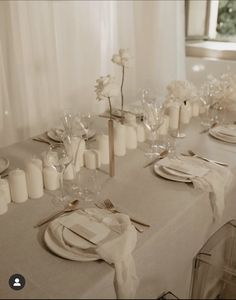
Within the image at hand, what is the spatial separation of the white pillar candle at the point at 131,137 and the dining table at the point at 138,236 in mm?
40

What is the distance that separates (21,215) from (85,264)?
1.07 feet

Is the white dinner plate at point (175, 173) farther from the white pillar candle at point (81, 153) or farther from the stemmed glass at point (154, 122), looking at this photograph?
the white pillar candle at point (81, 153)

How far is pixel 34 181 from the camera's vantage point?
47.5 inches

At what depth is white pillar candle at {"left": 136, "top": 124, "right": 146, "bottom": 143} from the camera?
167 cm

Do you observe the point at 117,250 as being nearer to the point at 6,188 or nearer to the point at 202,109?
the point at 6,188

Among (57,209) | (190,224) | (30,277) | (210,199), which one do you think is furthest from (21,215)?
(210,199)

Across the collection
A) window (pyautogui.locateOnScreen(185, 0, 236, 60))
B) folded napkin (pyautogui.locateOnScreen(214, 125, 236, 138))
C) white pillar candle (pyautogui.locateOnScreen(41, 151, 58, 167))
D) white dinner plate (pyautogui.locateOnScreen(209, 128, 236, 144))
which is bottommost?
white dinner plate (pyautogui.locateOnScreen(209, 128, 236, 144))

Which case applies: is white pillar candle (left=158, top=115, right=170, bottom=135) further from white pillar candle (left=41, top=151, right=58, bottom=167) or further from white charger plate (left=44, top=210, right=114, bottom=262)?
white charger plate (left=44, top=210, right=114, bottom=262)

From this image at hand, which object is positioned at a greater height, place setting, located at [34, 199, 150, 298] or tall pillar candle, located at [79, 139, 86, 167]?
tall pillar candle, located at [79, 139, 86, 167]

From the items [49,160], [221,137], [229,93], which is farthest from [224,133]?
[49,160]

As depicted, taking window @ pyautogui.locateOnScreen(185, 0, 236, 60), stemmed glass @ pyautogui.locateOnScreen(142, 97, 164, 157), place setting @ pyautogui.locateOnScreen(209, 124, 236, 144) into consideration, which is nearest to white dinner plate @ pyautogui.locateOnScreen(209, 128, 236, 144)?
place setting @ pyautogui.locateOnScreen(209, 124, 236, 144)

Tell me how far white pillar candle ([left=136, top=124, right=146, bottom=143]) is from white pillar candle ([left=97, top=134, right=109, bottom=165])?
9.6 inches

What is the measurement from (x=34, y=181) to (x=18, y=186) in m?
0.06

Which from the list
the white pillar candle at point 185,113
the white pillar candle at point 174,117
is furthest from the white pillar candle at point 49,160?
the white pillar candle at point 185,113
